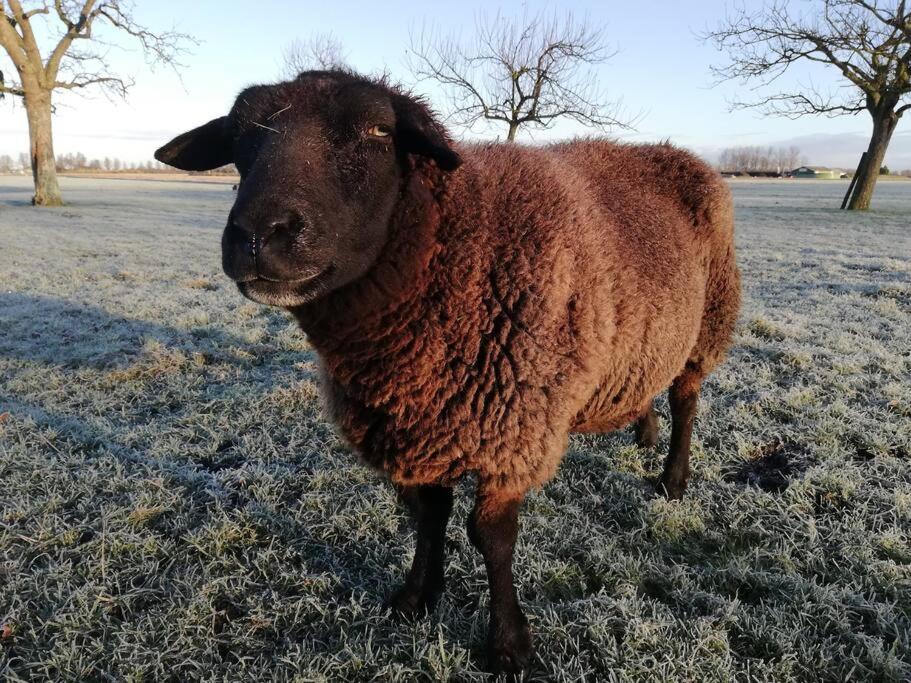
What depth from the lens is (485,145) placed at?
2.95 m

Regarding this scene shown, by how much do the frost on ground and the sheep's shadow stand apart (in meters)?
0.07

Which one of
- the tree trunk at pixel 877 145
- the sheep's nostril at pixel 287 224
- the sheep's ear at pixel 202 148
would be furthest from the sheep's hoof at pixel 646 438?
the tree trunk at pixel 877 145

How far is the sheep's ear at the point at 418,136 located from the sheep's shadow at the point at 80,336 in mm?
4791

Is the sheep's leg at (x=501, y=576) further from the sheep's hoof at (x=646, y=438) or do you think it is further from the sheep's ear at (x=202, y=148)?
the sheep's hoof at (x=646, y=438)

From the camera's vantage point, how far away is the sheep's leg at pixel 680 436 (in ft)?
12.2

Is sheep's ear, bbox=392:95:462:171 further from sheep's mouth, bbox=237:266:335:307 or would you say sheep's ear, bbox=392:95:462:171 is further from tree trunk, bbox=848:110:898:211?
tree trunk, bbox=848:110:898:211

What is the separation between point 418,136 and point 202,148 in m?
1.13

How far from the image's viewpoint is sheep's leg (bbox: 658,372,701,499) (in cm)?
371

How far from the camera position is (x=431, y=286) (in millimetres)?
2363

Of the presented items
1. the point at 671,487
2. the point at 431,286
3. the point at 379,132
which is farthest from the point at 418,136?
the point at 671,487

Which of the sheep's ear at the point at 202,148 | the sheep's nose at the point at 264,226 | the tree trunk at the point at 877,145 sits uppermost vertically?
the tree trunk at the point at 877,145

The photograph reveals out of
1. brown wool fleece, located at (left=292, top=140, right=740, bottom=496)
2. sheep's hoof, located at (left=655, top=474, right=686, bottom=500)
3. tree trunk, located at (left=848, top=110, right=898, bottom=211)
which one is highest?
tree trunk, located at (left=848, top=110, right=898, bottom=211)

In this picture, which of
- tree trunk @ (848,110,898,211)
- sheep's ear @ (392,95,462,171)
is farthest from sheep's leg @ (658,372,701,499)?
tree trunk @ (848,110,898,211)

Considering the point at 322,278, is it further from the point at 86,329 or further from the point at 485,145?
the point at 86,329
